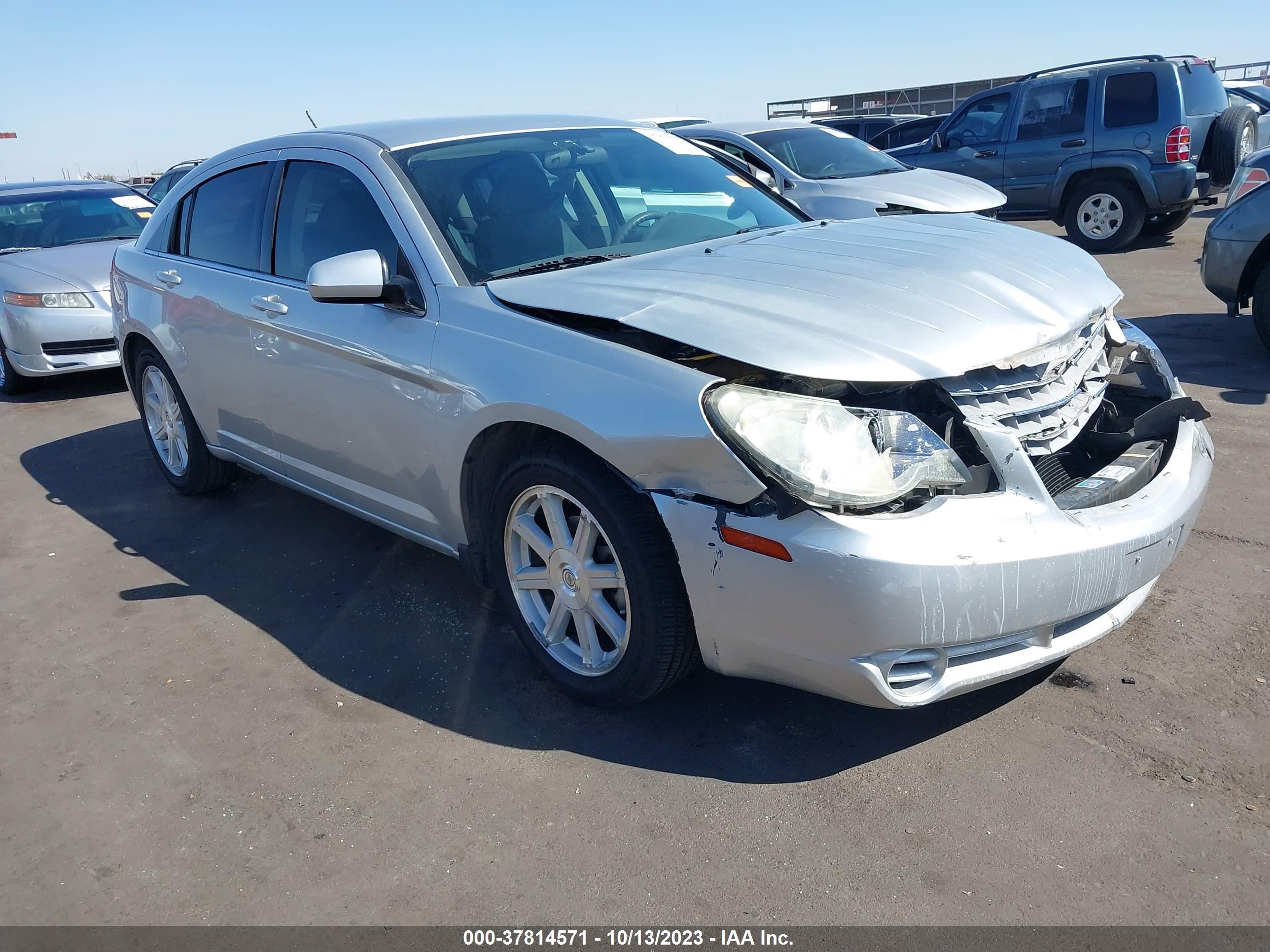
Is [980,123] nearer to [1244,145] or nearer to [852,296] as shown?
[1244,145]

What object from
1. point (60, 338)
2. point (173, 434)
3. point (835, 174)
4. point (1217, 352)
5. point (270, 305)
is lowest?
point (1217, 352)

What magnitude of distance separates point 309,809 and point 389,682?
0.66 metres

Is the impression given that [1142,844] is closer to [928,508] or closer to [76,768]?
[928,508]

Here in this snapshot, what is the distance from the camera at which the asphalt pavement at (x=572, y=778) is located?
91.7 inches

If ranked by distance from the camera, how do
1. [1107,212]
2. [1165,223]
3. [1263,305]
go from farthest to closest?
[1165,223] → [1107,212] → [1263,305]

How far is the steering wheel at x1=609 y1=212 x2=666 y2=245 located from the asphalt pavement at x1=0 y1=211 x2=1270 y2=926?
55.9 inches

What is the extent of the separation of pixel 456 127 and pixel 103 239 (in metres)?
6.31

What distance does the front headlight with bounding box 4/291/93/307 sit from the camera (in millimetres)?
7773

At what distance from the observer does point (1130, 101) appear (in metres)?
10.9

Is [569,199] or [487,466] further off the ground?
[569,199]

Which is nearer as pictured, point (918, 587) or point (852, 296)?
point (918, 587)

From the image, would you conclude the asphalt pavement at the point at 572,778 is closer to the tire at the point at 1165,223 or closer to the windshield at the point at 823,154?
the windshield at the point at 823,154
